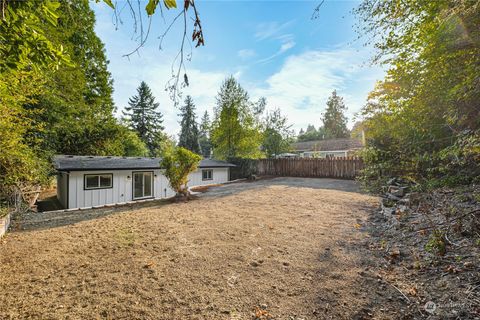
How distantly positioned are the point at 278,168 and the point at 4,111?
54.5 feet

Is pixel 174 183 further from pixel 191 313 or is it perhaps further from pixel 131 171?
pixel 191 313

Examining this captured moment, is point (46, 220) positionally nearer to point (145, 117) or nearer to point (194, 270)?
point (194, 270)

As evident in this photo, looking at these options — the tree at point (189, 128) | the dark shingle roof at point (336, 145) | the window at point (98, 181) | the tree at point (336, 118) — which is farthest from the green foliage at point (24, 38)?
the tree at point (336, 118)

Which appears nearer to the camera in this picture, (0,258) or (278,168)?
(0,258)

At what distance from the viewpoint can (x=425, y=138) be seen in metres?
3.22

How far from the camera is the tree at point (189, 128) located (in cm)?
3416

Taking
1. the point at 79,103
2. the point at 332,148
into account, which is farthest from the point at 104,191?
the point at 332,148

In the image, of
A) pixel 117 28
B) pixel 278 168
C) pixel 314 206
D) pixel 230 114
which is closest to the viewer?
pixel 117 28

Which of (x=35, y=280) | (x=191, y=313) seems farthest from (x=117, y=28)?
(x=35, y=280)

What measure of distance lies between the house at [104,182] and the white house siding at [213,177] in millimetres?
2570

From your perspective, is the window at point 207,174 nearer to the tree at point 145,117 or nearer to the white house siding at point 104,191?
the white house siding at point 104,191

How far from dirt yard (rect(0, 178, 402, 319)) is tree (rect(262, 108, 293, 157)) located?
1507 cm

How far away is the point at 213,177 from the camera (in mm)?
16125

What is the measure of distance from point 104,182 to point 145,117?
23.2m
